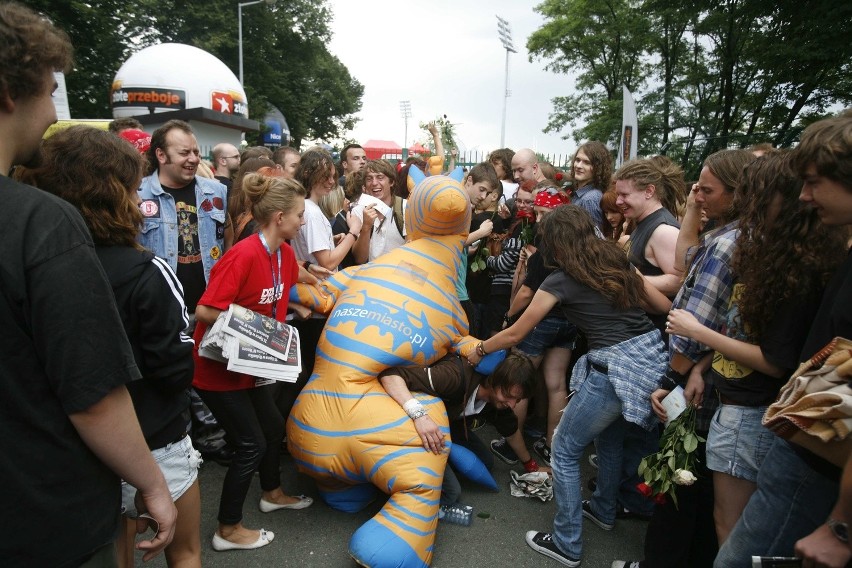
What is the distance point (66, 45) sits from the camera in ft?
4.09

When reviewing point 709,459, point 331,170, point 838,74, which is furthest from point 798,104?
point 709,459

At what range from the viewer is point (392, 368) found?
3.04 metres

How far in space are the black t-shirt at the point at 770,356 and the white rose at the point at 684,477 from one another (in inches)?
14.7

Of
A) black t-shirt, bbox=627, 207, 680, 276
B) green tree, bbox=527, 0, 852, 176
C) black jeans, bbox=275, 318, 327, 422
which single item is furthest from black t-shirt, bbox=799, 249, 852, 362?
green tree, bbox=527, 0, 852, 176

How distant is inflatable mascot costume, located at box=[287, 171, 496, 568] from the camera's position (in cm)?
266

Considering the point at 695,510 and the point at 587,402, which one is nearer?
the point at 695,510

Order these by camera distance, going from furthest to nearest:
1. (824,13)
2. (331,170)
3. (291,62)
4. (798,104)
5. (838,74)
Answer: (291,62)
(798,104)
(838,74)
(824,13)
(331,170)

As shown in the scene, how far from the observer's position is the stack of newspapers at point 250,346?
2.49 m

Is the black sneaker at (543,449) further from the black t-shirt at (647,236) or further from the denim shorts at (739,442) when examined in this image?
the denim shorts at (739,442)

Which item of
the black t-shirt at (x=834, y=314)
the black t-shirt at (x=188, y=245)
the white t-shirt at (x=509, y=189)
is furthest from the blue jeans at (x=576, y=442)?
the white t-shirt at (x=509, y=189)

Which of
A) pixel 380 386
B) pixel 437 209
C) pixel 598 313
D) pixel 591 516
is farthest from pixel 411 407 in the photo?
pixel 591 516

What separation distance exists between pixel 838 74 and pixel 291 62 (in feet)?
→ 92.1

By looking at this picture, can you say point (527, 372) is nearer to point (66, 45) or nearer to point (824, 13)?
point (66, 45)

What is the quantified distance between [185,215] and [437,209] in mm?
1716
